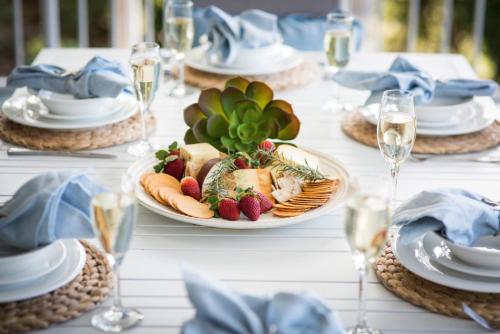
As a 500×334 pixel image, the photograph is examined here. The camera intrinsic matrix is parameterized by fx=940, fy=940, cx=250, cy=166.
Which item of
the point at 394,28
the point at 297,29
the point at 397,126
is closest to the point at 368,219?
the point at 397,126

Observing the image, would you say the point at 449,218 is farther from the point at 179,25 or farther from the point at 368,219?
the point at 179,25

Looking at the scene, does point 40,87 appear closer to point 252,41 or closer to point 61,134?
point 61,134

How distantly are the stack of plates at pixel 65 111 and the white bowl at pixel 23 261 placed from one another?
2.05ft

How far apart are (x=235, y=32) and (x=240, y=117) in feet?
2.29

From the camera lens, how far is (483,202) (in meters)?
1.49

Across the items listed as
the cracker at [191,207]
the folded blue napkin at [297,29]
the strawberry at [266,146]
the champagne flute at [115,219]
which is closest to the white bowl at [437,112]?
the strawberry at [266,146]

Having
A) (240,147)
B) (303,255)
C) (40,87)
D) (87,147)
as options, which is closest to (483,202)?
(303,255)

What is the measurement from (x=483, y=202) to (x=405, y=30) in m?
4.63

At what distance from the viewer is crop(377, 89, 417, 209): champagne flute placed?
160 cm

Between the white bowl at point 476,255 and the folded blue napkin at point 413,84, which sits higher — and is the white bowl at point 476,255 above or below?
below

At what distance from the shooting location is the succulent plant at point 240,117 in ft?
5.67

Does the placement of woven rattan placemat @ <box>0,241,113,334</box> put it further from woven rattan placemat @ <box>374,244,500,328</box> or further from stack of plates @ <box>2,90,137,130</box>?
stack of plates @ <box>2,90,137,130</box>

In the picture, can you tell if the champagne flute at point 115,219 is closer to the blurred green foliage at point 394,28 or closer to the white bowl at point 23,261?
the white bowl at point 23,261

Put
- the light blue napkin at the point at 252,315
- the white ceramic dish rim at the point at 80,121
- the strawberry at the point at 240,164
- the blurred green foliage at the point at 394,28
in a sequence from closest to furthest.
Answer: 1. the light blue napkin at the point at 252,315
2. the strawberry at the point at 240,164
3. the white ceramic dish rim at the point at 80,121
4. the blurred green foliage at the point at 394,28
